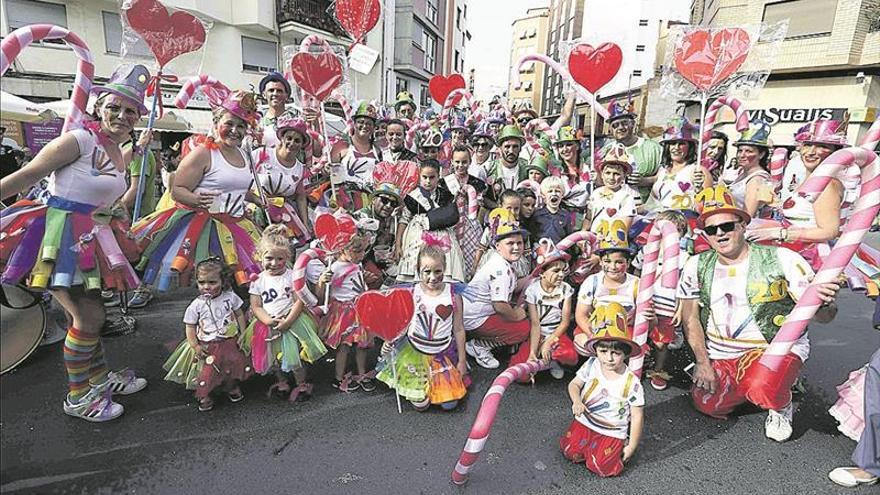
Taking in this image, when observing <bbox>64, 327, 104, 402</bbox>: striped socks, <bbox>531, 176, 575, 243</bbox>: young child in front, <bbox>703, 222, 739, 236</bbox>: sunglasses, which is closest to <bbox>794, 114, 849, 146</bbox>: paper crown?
<bbox>703, 222, 739, 236</bbox>: sunglasses

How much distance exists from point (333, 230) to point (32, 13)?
1569 cm

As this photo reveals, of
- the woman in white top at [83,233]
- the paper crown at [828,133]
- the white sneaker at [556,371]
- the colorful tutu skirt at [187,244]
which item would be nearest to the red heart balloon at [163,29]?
the woman in white top at [83,233]

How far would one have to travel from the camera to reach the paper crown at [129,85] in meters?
2.78

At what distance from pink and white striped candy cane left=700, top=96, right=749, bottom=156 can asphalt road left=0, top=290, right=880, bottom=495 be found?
2.60 metres

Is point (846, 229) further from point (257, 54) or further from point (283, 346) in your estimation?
point (257, 54)

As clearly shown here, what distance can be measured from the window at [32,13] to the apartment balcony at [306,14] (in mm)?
6530

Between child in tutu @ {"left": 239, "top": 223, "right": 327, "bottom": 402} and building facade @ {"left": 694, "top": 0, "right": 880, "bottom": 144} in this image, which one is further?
building facade @ {"left": 694, "top": 0, "right": 880, "bottom": 144}

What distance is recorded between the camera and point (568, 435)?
2.79 meters

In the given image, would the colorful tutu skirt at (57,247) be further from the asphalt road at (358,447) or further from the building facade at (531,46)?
the building facade at (531,46)

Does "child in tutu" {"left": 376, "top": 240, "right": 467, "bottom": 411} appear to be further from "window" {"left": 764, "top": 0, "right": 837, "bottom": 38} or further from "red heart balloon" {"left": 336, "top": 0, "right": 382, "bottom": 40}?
"window" {"left": 764, "top": 0, "right": 837, "bottom": 38}

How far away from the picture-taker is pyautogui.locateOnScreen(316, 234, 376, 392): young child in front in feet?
10.9

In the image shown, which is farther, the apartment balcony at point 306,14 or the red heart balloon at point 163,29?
the apartment balcony at point 306,14

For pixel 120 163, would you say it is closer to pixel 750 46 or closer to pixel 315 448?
pixel 315 448

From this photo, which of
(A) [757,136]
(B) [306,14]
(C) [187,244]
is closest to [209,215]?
(C) [187,244]
